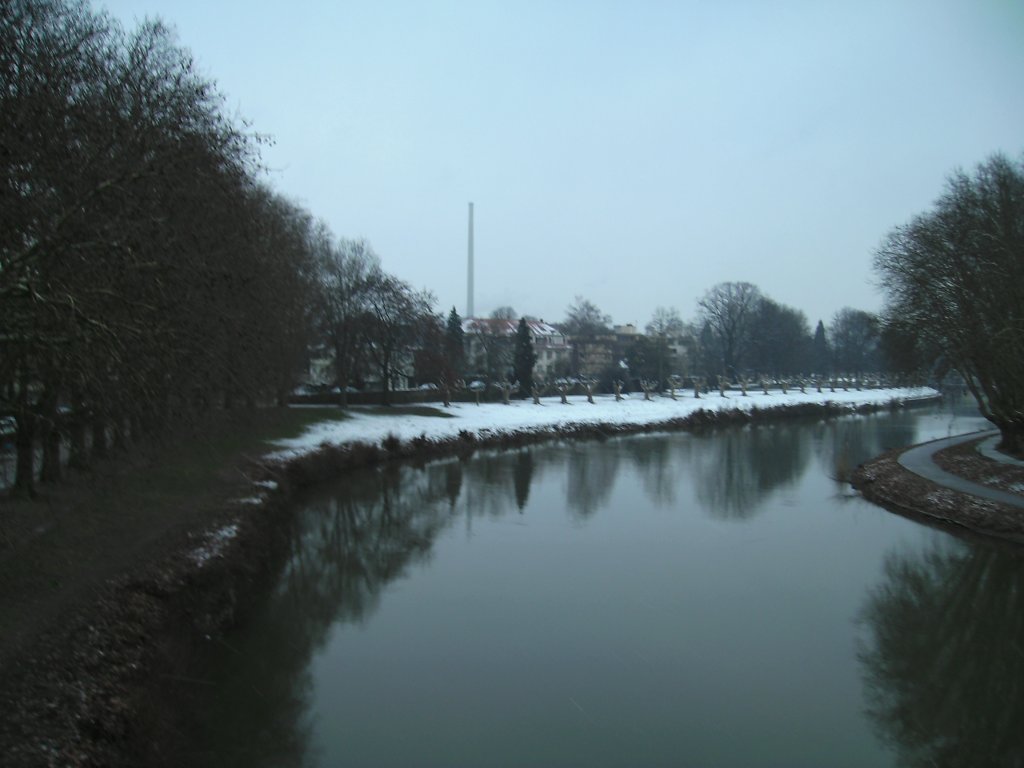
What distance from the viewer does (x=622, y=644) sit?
36.0ft

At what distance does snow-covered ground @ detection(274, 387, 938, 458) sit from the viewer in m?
31.5

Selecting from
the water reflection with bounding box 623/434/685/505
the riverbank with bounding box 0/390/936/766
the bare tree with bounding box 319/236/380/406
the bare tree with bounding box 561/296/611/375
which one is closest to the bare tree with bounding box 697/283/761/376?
the bare tree with bounding box 561/296/611/375

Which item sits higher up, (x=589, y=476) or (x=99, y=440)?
(x=99, y=440)

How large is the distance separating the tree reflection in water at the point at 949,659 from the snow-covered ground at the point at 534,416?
1849 centimetres

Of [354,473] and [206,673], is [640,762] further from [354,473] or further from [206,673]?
[354,473]

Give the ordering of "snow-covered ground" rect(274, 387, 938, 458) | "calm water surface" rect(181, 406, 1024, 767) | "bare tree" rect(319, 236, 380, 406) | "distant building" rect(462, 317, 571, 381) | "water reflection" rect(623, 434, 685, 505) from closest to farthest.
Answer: "calm water surface" rect(181, 406, 1024, 767) → "water reflection" rect(623, 434, 685, 505) → "snow-covered ground" rect(274, 387, 938, 458) → "bare tree" rect(319, 236, 380, 406) → "distant building" rect(462, 317, 571, 381)

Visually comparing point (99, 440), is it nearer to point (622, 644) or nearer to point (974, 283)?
point (622, 644)

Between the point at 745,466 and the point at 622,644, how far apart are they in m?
20.7

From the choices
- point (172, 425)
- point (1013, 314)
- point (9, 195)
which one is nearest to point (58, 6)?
point (9, 195)

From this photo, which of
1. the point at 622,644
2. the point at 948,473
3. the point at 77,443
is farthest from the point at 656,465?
the point at 77,443

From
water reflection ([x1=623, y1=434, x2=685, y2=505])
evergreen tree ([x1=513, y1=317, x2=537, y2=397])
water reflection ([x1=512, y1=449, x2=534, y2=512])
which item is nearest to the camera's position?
water reflection ([x1=512, y1=449, x2=534, y2=512])

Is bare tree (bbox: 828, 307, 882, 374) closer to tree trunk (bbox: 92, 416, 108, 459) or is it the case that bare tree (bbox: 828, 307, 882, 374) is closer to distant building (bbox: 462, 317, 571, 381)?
distant building (bbox: 462, 317, 571, 381)

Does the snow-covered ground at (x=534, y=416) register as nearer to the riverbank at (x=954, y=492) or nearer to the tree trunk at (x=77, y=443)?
the riverbank at (x=954, y=492)

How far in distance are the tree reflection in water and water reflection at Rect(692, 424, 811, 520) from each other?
19.4 ft
